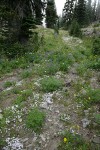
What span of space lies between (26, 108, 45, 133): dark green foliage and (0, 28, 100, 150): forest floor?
4 cm

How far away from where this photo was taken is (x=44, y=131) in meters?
7.98

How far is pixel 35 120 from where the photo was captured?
8.23 m

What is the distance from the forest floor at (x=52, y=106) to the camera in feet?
24.7

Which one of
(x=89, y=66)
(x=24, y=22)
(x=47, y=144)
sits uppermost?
(x=24, y=22)

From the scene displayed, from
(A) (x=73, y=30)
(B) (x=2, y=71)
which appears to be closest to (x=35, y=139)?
(B) (x=2, y=71)

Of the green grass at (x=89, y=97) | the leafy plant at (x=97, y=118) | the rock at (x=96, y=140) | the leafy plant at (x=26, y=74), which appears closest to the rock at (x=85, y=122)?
the leafy plant at (x=97, y=118)

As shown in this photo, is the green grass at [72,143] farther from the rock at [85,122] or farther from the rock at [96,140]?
the rock at [85,122]

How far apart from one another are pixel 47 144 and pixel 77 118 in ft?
6.53

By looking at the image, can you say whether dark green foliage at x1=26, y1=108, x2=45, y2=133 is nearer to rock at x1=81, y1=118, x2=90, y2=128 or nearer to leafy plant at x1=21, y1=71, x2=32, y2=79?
rock at x1=81, y1=118, x2=90, y2=128

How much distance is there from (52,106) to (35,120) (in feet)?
4.97

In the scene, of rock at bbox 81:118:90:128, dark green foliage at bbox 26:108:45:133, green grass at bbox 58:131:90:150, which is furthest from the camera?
rock at bbox 81:118:90:128

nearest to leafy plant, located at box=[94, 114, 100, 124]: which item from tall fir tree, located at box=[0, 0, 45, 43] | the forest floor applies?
the forest floor

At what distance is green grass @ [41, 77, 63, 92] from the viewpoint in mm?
10656

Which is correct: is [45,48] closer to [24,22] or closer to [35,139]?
[24,22]
